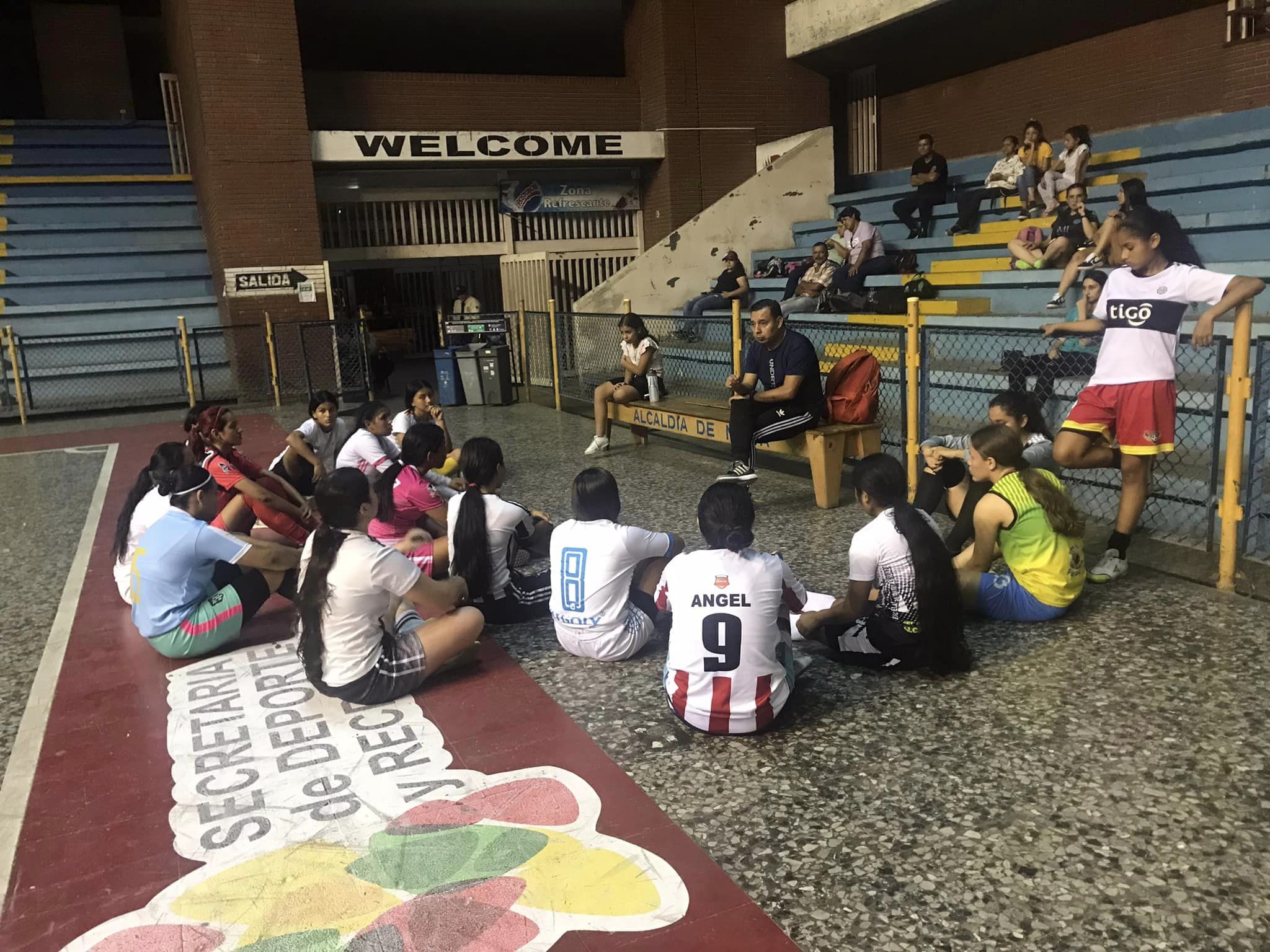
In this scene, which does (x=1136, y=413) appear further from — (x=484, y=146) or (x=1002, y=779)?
(x=484, y=146)

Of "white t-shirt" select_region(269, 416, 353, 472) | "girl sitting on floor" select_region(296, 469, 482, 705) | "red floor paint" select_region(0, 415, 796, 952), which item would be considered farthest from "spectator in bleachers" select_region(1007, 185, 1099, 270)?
"girl sitting on floor" select_region(296, 469, 482, 705)

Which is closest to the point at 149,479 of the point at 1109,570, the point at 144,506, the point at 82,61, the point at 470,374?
the point at 144,506

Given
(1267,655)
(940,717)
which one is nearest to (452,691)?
(940,717)

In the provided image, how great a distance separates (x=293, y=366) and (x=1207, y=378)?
12975mm

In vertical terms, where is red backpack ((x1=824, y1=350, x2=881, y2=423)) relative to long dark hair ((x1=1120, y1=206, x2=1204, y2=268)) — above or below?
below

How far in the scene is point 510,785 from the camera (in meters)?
3.59

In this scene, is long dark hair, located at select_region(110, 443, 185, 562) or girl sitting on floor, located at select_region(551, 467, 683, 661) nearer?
girl sitting on floor, located at select_region(551, 467, 683, 661)

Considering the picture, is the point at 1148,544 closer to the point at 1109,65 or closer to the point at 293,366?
the point at 1109,65

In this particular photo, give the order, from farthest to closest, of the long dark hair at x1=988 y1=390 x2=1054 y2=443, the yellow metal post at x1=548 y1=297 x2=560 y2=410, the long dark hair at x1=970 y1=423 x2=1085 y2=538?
the yellow metal post at x1=548 y1=297 x2=560 y2=410 → the long dark hair at x1=988 y1=390 x2=1054 y2=443 → the long dark hair at x1=970 y1=423 x2=1085 y2=538

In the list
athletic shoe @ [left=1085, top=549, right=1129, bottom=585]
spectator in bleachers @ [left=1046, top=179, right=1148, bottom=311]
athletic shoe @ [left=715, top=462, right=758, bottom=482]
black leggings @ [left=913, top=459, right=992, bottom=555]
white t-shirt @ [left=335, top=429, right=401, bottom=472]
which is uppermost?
spectator in bleachers @ [left=1046, top=179, right=1148, bottom=311]

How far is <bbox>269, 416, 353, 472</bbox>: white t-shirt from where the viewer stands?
7.50m

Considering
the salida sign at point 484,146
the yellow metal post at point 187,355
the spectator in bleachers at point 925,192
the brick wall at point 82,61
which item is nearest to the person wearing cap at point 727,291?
the spectator in bleachers at point 925,192

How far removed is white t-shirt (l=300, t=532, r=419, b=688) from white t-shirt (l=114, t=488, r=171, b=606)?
129cm

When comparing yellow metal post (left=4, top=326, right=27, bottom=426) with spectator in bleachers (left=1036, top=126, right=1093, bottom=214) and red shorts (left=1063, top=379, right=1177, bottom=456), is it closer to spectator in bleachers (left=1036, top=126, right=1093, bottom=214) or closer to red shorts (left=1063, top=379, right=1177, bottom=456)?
spectator in bleachers (left=1036, top=126, right=1093, bottom=214)
